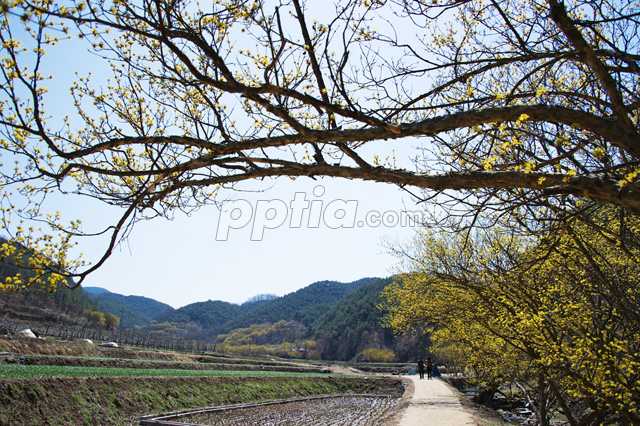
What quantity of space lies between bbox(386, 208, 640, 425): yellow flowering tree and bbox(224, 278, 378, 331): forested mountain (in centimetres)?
12712

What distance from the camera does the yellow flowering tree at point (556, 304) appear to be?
5770 mm

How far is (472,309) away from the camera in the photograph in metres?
9.41

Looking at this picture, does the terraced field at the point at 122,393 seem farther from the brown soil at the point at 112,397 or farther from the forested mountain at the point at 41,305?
the forested mountain at the point at 41,305

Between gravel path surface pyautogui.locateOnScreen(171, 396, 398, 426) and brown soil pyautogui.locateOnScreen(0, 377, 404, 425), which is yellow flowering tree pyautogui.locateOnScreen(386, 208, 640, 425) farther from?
brown soil pyautogui.locateOnScreen(0, 377, 404, 425)

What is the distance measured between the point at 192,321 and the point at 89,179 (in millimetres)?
182091

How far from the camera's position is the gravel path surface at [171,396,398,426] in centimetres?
1352

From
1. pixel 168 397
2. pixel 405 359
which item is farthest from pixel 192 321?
pixel 168 397

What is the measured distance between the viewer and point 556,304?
707 centimetres

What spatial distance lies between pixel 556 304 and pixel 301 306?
16096 centimetres

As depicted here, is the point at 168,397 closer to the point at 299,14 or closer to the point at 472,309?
the point at 472,309

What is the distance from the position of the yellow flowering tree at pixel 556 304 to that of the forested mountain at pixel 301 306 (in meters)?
127

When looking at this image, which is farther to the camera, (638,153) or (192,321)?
(192,321)

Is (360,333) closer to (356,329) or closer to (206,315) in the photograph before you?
(356,329)

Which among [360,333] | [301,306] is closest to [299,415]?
[360,333]
